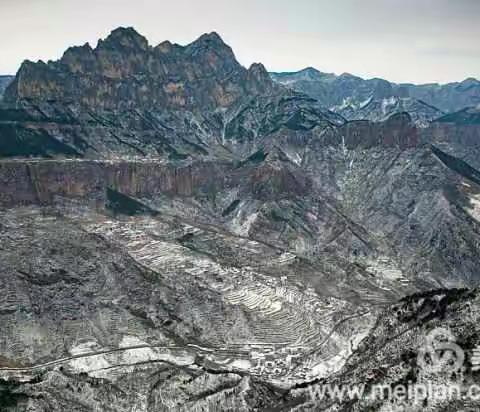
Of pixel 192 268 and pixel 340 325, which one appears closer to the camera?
pixel 340 325

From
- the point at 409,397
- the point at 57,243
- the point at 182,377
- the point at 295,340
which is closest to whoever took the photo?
the point at 409,397

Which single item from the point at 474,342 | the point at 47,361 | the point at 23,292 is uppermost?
the point at 474,342

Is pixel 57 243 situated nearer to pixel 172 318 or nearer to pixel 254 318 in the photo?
pixel 172 318

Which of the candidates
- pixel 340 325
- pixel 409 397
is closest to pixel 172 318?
pixel 340 325

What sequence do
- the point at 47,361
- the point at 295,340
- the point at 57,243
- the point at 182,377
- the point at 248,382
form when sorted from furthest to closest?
the point at 57,243
the point at 295,340
the point at 47,361
the point at 182,377
the point at 248,382

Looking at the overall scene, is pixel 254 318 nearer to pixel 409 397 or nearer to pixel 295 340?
pixel 295 340

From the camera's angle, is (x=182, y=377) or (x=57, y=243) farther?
(x=57, y=243)

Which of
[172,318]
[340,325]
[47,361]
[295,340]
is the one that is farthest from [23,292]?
[340,325]

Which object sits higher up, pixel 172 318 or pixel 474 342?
pixel 474 342

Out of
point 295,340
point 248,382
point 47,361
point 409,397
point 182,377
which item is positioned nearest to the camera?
point 409,397
